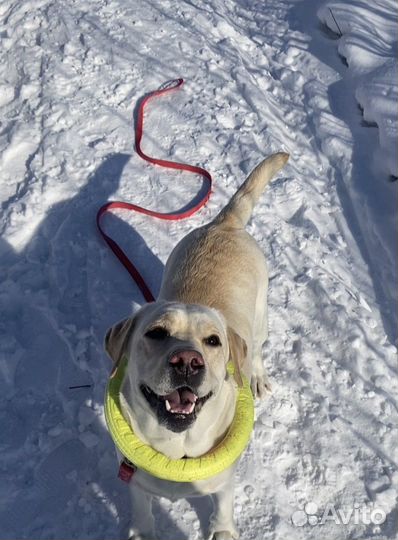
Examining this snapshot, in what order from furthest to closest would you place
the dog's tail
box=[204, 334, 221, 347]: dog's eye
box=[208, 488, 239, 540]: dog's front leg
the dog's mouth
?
the dog's tail
box=[208, 488, 239, 540]: dog's front leg
box=[204, 334, 221, 347]: dog's eye
the dog's mouth

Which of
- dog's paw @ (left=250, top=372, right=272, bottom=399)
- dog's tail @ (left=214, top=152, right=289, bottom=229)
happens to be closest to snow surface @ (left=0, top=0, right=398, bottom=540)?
dog's paw @ (left=250, top=372, right=272, bottom=399)

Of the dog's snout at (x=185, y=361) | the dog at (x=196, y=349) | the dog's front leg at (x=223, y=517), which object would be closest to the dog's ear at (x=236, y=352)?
the dog at (x=196, y=349)

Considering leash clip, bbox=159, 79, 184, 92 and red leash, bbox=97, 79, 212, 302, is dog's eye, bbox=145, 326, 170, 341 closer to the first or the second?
red leash, bbox=97, 79, 212, 302

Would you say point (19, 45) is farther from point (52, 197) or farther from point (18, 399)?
point (18, 399)

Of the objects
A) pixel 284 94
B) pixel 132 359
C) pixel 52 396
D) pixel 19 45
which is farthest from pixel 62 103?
pixel 132 359

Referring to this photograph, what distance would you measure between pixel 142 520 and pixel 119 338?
3.46 feet

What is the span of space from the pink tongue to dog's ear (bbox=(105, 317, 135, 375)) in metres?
0.33

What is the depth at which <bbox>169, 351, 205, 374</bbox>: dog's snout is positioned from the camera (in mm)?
2467

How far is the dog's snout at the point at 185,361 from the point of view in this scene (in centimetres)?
247

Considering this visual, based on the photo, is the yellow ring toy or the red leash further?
the red leash

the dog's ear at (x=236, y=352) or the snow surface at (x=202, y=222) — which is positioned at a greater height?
the dog's ear at (x=236, y=352)

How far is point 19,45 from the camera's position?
610 cm

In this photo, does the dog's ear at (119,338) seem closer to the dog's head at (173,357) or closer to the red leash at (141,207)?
the dog's head at (173,357)

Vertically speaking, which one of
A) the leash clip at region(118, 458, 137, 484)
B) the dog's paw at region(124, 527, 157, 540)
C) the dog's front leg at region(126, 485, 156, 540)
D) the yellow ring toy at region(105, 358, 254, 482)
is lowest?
the dog's paw at region(124, 527, 157, 540)
